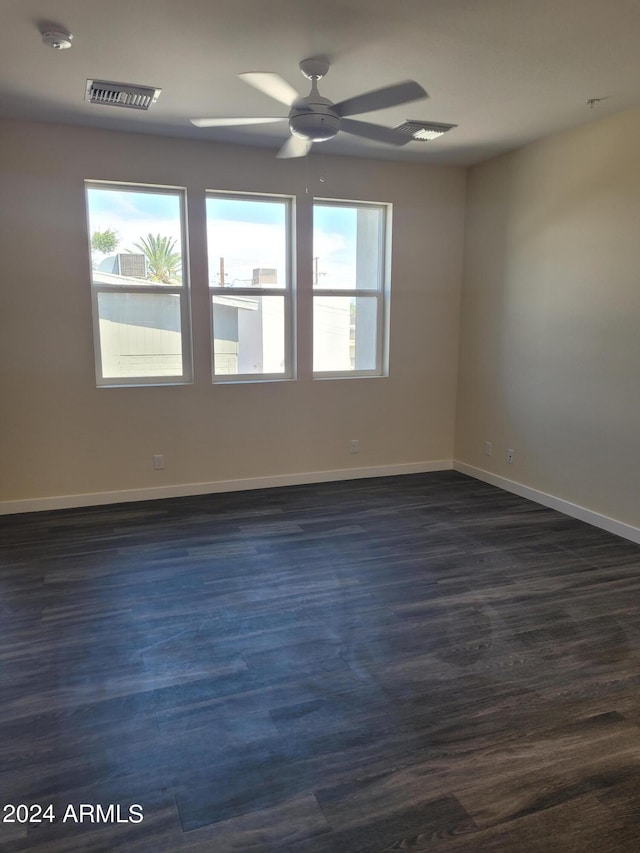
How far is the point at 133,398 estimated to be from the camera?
181 inches

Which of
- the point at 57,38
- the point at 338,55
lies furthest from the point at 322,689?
the point at 57,38

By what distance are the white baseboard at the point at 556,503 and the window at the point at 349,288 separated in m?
1.37

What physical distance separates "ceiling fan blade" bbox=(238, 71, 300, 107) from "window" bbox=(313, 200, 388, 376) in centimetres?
218

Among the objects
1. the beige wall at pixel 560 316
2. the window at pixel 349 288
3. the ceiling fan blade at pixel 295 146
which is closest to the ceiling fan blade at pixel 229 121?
the ceiling fan blade at pixel 295 146

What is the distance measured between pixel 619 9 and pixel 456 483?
3688mm

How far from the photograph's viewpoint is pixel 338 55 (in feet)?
9.82

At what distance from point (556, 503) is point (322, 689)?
2.96m

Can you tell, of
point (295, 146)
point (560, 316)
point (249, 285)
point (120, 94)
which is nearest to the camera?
point (295, 146)

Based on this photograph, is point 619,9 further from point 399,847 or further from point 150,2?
point 399,847

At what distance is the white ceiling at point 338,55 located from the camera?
2559 mm

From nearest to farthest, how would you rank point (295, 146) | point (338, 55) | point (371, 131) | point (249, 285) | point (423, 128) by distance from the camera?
point (338, 55) < point (371, 131) < point (295, 146) < point (423, 128) < point (249, 285)

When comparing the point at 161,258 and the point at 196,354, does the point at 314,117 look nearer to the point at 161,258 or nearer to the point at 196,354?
the point at 161,258

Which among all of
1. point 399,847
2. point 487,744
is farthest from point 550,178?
point 399,847

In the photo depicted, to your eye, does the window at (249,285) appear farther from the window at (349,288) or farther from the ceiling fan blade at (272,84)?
the ceiling fan blade at (272,84)
